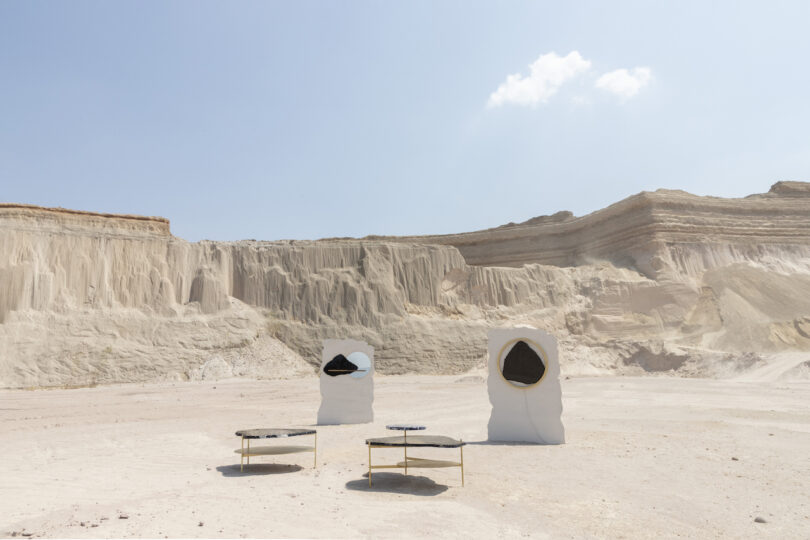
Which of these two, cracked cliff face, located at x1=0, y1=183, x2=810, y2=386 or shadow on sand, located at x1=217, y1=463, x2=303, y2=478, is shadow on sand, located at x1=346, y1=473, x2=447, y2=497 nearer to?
shadow on sand, located at x1=217, y1=463, x2=303, y2=478

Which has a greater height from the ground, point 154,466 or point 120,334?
point 120,334

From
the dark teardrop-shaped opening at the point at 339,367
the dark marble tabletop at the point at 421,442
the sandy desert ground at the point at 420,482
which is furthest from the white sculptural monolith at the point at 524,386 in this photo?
the dark teardrop-shaped opening at the point at 339,367

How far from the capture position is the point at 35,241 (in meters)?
34.0

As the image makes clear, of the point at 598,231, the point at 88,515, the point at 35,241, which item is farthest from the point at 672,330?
the point at 35,241

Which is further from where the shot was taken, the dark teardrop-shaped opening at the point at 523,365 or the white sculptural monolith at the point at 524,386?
the dark teardrop-shaped opening at the point at 523,365

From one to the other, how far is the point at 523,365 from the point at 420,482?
4.10m

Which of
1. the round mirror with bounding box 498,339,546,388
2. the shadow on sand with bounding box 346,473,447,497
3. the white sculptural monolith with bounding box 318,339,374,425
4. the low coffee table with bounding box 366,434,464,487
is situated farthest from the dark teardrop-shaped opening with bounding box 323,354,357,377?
the low coffee table with bounding box 366,434,464,487

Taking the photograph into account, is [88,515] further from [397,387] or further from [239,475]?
[397,387]

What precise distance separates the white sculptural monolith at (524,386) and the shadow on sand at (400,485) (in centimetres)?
343

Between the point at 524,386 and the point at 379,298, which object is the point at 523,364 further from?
the point at 379,298

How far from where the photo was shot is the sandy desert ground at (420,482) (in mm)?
5055

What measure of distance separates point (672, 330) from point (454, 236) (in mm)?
24038

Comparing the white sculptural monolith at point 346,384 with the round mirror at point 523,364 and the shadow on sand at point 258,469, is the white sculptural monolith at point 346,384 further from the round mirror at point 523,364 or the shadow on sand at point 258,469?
the shadow on sand at point 258,469

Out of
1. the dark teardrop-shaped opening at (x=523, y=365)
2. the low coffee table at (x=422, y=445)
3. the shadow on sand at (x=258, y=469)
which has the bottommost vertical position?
the shadow on sand at (x=258, y=469)
